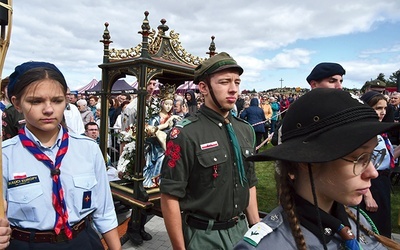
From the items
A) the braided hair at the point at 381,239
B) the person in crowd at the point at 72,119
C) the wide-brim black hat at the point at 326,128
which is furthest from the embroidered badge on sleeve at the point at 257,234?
the person in crowd at the point at 72,119

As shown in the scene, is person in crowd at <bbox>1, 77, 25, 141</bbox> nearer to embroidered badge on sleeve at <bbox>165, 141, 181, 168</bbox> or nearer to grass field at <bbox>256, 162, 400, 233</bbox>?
embroidered badge on sleeve at <bbox>165, 141, 181, 168</bbox>

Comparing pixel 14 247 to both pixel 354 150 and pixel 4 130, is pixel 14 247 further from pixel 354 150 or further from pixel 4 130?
pixel 4 130

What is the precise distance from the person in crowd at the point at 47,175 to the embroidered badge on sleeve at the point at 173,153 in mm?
484

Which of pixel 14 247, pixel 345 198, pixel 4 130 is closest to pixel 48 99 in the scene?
pixel 14 247

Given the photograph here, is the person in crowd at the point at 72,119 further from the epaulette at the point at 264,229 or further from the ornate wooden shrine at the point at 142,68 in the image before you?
the epaulette at the point at 264,229

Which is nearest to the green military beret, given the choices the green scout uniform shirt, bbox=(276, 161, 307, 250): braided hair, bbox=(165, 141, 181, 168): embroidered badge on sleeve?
the green scout uniform shirt

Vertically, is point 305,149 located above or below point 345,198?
above

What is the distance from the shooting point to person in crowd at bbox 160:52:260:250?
83.4 inches

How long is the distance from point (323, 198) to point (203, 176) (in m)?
1.11

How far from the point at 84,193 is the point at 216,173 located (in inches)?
33.8

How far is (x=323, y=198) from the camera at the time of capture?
3.79ft

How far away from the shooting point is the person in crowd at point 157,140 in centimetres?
470

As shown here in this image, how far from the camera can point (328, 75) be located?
2.63 m

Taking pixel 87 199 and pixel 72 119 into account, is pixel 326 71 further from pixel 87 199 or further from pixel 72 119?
pixel 72 119
